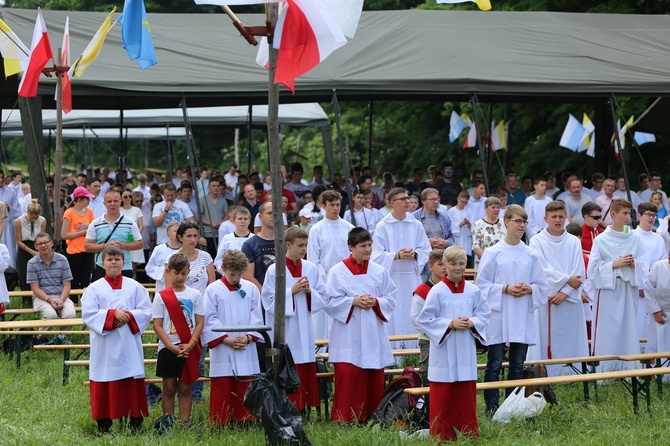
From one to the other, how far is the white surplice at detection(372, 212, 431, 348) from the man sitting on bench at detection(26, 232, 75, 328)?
3586 millimetres

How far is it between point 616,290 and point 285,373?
455cm

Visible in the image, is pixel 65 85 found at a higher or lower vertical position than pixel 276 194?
higher

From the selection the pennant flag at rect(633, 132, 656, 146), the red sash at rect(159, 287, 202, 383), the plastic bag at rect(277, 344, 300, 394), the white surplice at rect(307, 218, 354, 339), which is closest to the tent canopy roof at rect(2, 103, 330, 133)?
the pennant flag at rect(633, 132, 656, 146)

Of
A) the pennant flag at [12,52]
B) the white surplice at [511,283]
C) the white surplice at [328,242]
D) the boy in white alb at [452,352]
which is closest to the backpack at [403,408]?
the boy in white alb at [452,352]

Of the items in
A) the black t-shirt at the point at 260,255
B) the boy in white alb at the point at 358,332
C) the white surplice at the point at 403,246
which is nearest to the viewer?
the boy in white alb at the point at 358,332

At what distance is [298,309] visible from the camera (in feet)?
30.6

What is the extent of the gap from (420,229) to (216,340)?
3917mm

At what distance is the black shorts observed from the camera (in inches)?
347

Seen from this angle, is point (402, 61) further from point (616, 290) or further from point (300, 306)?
point (300, 306)

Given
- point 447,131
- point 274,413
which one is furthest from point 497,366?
point 447,131

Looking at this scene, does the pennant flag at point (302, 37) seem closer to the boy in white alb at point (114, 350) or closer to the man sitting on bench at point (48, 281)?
the boy in white alb at point (114, 350)

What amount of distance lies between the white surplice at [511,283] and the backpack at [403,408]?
101 centimetres

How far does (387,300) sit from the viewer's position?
935 centimetres

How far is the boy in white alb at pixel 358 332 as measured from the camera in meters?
9.10
